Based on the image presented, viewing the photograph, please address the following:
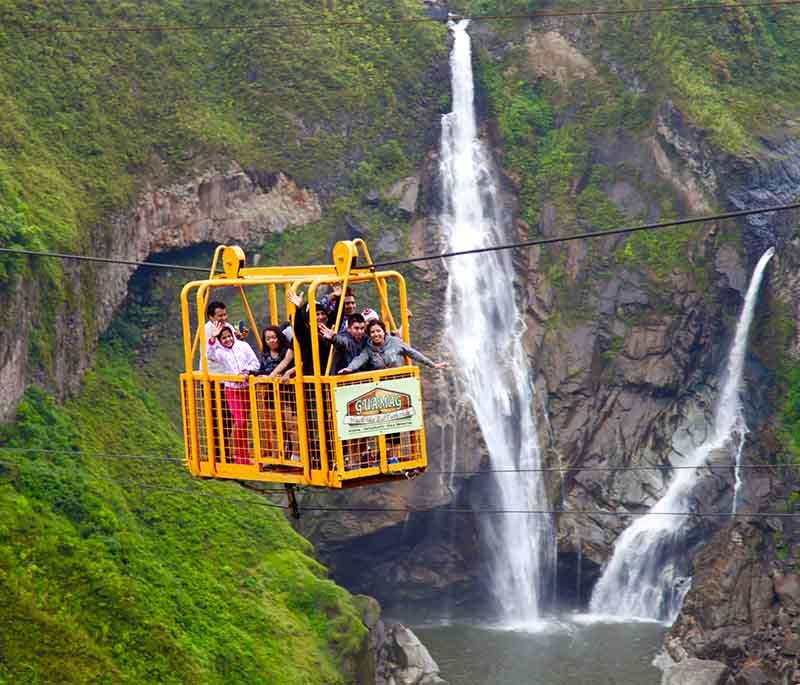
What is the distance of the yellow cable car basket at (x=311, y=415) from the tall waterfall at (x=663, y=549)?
88.5 feet

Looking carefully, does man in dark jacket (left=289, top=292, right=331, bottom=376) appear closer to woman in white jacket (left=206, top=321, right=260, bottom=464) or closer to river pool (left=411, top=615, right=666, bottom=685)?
woman in white jacket (left=206, top=321, right=260, bottom=464)

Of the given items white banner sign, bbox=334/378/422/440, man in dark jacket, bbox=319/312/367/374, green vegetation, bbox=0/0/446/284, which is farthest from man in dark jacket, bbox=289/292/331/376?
green vegetation, bbox=0/0/446/284

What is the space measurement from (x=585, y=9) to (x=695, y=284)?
12.2 meters

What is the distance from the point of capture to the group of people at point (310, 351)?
72.1ft

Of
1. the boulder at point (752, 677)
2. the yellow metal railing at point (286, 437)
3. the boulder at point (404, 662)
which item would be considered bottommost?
the boulder at point (752, 677)

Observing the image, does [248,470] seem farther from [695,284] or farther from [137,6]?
[137,6]

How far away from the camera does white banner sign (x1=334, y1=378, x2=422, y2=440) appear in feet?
70.4

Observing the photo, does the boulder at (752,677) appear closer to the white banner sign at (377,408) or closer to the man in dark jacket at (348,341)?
the white banner sign at (377,408)

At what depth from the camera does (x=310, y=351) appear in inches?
883

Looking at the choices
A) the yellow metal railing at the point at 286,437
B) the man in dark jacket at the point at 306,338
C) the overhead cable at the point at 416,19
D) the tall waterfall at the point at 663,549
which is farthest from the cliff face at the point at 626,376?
the man in dark jacket at the point at 306,338

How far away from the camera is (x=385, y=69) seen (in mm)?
58844

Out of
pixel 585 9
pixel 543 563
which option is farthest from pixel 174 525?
pixel 585 9

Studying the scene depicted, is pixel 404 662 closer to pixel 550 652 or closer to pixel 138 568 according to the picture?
pixel 550 652

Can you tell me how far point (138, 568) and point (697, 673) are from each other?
1384 centimetres
